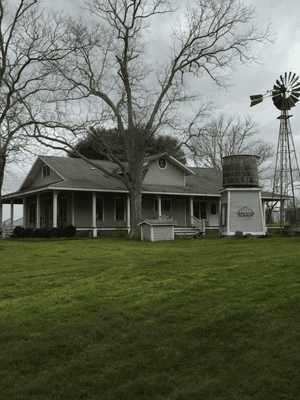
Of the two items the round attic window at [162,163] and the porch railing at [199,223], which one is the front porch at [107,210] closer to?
the porch railing at [199,223]

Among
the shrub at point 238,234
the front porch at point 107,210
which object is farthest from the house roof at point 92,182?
the shrub at point 238,234

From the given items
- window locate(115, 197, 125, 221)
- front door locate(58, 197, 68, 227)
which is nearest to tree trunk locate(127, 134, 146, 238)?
window locate(115, 197, 125, 221)

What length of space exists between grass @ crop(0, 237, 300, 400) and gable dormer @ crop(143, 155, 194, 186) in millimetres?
22931

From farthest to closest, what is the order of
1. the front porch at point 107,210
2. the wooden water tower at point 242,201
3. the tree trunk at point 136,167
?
the front porch at point 107,210 → the tree trunk at point 136,167 → the wooden water tower at point 242,201

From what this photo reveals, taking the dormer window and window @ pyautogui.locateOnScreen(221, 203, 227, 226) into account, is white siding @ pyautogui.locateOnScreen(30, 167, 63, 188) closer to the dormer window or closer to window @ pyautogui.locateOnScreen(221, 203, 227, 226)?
the dormer window

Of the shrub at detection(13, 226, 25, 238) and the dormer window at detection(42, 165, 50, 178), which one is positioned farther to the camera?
the dormer window at detection(42, 165, 50, 178)

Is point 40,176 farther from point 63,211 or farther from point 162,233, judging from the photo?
point 162,233

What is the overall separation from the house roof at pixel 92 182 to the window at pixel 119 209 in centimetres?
142

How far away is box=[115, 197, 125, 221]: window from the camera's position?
99.3 ft

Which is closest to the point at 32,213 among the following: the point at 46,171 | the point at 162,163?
the point at 46,171

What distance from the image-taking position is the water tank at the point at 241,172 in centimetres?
2208

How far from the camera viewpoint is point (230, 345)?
4.63 meters

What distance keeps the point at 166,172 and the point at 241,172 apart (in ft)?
33.6

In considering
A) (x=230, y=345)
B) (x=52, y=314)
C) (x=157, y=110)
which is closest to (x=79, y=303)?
(x=52, y=314)
